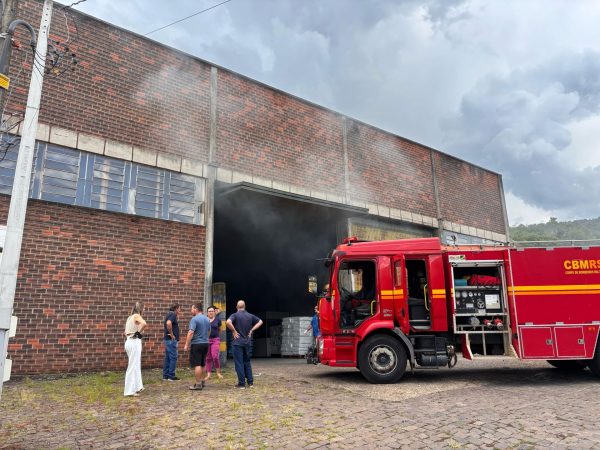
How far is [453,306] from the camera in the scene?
852 centimetres

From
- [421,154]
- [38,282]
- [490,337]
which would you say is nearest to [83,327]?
[38,282]

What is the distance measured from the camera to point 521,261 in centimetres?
848

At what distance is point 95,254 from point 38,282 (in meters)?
1.24

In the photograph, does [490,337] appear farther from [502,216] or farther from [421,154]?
[502,216]

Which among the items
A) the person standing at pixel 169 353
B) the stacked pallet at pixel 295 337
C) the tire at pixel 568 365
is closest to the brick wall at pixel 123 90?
the person standing at pixel 169 353

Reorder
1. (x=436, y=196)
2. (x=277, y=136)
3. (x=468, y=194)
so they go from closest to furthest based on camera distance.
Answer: (x=277, y=136), (x=436, y=196), (x=468, y=194)

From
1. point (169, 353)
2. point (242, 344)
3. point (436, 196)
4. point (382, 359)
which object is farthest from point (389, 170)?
point (169, 353)

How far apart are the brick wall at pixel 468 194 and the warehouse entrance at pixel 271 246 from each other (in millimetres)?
5445

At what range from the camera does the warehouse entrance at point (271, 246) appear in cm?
1320

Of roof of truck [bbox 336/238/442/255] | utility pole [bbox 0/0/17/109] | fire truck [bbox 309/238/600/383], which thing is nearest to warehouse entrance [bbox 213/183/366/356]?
roof of truck [bbox 336/238/442/255]

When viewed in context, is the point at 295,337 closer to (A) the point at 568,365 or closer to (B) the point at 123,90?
(A) the point at 568,365

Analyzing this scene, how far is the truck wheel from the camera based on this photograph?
324 inches

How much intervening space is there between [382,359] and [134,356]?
4.50 metres

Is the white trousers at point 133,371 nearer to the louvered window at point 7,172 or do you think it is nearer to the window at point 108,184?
the window at point 108,184
